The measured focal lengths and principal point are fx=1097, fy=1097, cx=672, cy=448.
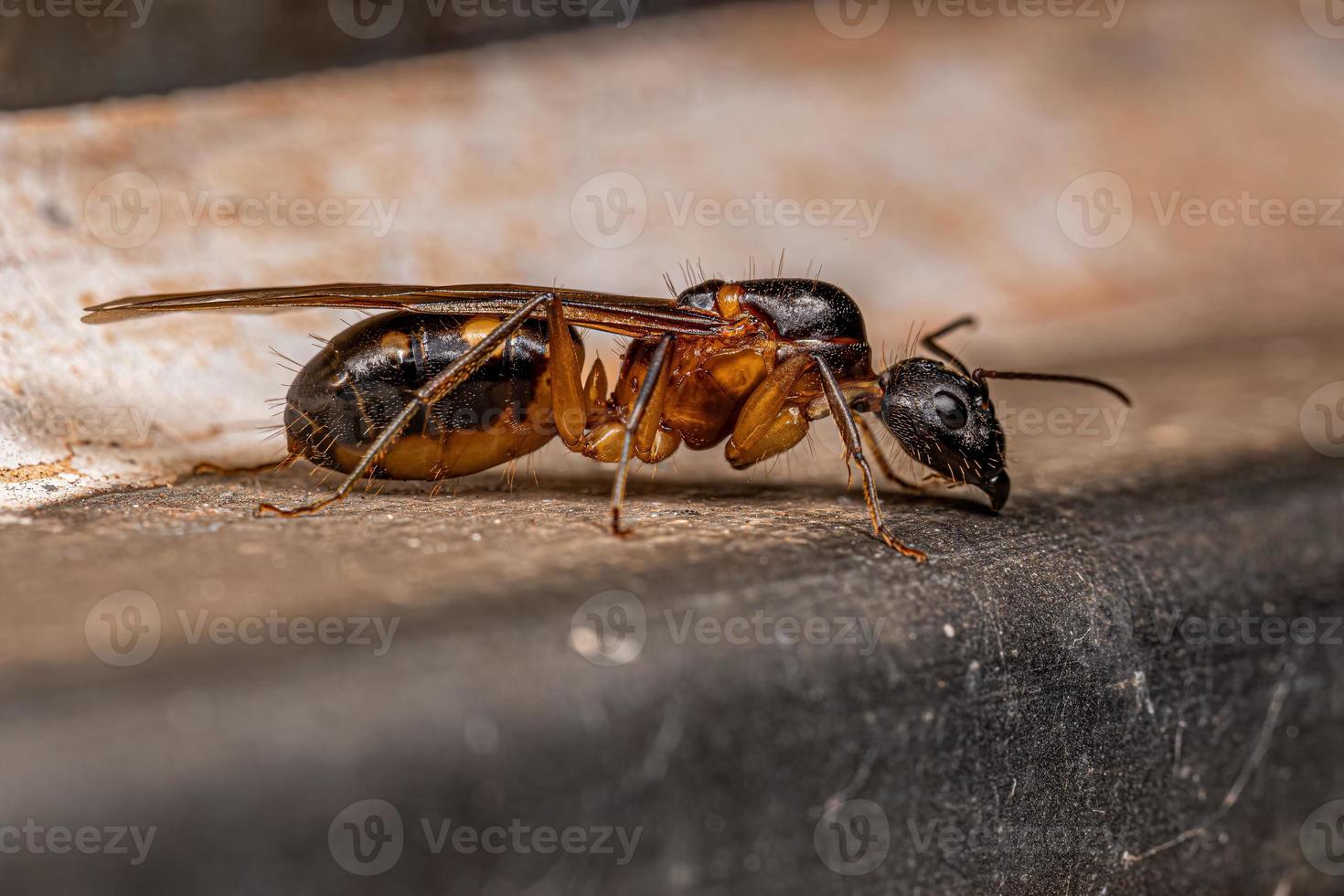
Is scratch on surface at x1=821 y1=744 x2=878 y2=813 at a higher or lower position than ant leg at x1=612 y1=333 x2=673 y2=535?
lower

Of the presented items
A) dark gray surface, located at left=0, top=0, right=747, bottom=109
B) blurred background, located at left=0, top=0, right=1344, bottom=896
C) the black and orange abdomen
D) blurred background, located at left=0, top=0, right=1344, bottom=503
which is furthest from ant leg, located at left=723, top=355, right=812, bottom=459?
dark gray surface, located at left=0, top=0, right=747, bottom=109

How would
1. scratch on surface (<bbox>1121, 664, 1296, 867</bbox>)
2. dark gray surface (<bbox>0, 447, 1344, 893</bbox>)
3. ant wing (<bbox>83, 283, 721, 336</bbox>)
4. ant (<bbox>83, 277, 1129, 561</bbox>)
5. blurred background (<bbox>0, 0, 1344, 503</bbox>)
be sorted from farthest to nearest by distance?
blurred background (<bbox>0, 0, 1344, 503</bbox>) < ant (<bbox>83, 277, 1129, 561</bbox>) < ant wing (<bbox>83, 283, 721, 336</bbox>) < scratch on surface (<bbox>1121, 664, 1296, 867</bbox>) < dark gray surface (<bbox>0, 447, 1344, 893</bbox>)

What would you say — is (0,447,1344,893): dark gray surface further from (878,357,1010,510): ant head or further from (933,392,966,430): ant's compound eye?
(933,392,966,430): ant's compound eye

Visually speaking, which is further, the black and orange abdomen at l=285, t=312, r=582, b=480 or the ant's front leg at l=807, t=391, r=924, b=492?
the ant's front leg at l=807, t=391, r=924, b=492

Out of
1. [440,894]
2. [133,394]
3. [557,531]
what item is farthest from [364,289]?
[440,894]

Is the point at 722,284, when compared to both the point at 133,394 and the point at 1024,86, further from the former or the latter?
the point at 1024,86

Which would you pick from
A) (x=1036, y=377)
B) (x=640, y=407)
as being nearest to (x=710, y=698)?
(x=640, y=407)
